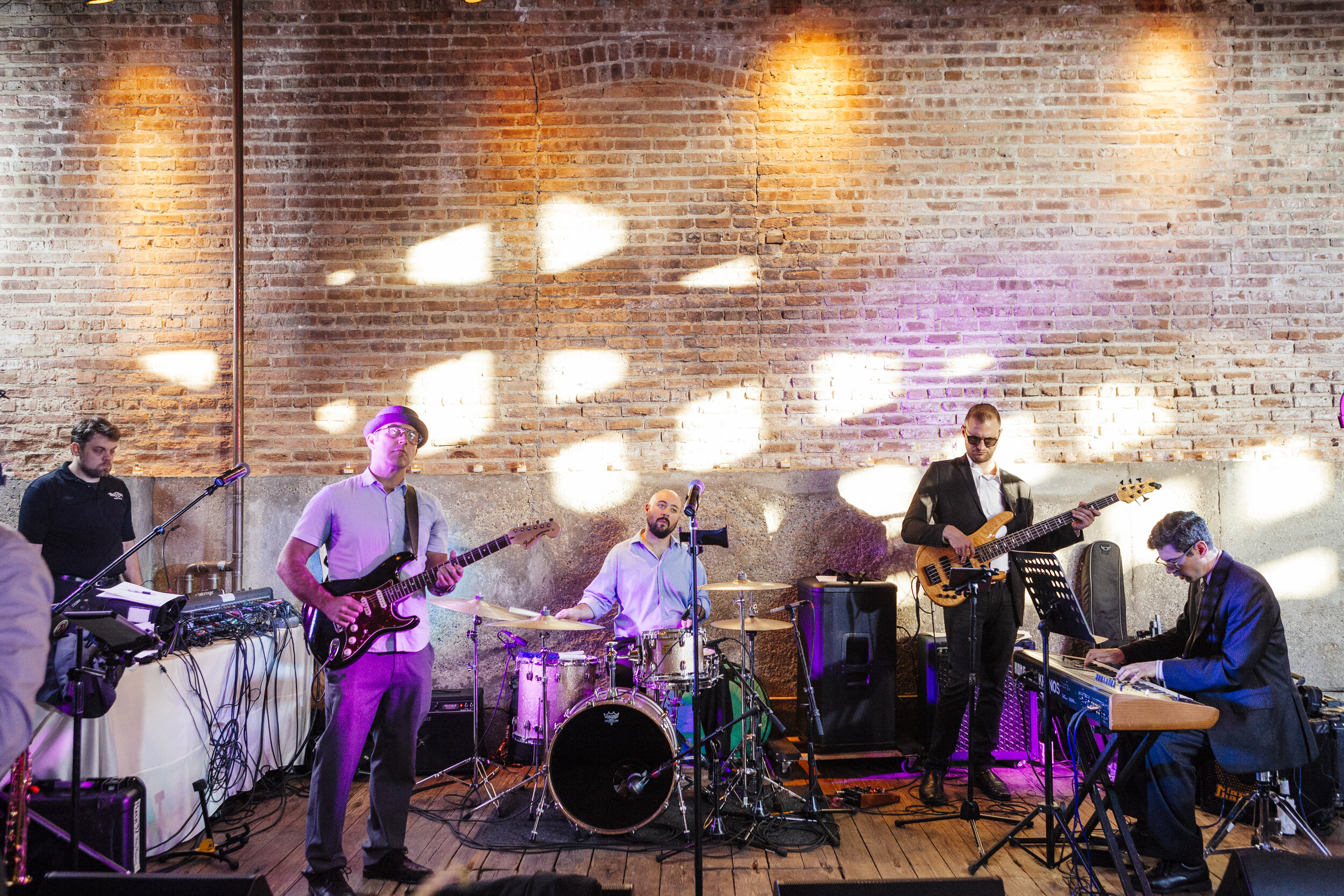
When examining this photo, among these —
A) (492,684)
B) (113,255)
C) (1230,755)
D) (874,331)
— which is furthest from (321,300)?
(1230,755)

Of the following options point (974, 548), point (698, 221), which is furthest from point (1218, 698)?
point (698, 221)

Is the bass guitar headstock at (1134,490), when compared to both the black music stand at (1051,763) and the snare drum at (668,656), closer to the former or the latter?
the black music stand at (1051,763)

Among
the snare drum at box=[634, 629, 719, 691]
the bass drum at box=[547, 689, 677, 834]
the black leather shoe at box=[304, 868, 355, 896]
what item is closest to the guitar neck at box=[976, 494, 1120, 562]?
the snare drum at box=[634, 629, 719, 691]

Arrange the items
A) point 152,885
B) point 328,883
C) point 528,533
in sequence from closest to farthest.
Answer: point 152,885, point 328,883, point 528,533

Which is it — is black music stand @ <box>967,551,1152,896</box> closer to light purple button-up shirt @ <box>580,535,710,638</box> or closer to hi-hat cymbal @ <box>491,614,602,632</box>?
light purple button-up shirt @ <box>580,535,710,638</box>

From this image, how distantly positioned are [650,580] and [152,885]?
340 cm

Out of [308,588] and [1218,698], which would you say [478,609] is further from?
[1218,698]

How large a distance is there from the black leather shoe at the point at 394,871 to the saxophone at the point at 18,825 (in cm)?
131

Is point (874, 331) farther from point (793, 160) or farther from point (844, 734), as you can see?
point (844, 734)

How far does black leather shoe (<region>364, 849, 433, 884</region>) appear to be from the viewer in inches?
154

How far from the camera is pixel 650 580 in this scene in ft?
17.3

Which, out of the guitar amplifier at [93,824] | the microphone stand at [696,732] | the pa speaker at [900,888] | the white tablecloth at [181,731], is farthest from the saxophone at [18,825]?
the pa speaker at [900,888]

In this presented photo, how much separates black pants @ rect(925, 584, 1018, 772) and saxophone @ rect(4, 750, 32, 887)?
4.48 metres

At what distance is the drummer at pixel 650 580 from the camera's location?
520 cm
